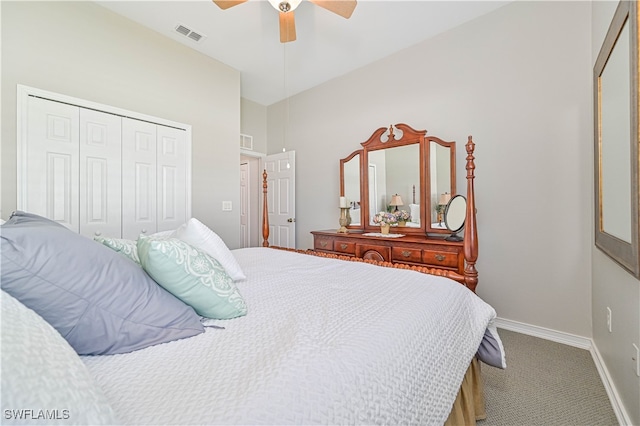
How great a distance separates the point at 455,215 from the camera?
2.53 meters

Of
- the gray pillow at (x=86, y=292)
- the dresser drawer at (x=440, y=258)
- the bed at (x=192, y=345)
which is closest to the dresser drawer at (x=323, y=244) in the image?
the dresser drawer at (x=440, y=258)

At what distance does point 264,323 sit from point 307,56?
3323 millimetres

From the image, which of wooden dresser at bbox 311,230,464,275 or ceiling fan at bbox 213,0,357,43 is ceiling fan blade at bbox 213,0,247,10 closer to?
ceiling fan at bbox 213,0,357,43

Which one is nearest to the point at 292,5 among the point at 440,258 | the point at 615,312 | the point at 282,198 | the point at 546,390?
the point at 440,258

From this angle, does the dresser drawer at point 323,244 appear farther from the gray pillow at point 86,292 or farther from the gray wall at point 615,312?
the gray pillow at point 86,292

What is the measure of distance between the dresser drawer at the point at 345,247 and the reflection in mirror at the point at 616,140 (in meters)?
1.98

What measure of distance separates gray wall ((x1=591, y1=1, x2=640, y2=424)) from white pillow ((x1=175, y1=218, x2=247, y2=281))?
1878 mm

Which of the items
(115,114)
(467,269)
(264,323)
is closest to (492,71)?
(467,269)

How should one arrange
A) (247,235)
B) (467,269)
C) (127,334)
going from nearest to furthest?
(127,334) → (467,269) → (247,235)

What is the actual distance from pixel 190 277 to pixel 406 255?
217 centimetres

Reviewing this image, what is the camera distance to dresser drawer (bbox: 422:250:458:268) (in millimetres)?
2355

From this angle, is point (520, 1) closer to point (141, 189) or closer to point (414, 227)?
point (414, 227)

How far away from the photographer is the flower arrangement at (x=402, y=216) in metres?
3.01

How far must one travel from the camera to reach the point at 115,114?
2.62 metres
